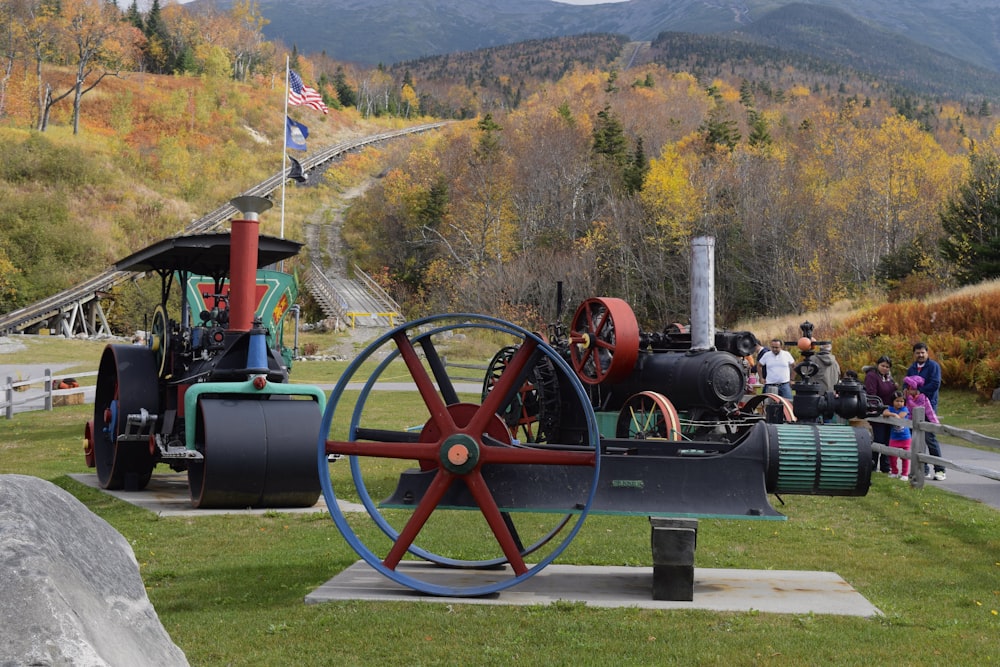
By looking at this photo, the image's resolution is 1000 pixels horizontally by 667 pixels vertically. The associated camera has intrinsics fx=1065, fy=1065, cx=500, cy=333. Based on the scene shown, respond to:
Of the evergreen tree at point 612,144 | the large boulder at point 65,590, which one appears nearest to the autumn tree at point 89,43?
the evergreen tree at point 612,144

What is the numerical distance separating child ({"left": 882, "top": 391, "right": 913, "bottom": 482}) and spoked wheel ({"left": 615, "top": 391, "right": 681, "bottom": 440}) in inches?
157

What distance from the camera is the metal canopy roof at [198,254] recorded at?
11.8m

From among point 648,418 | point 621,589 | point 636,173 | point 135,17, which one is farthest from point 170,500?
point 135,17

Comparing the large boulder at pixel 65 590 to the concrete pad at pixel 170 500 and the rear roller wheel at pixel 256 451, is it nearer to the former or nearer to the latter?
the rear roller wheel at pixel 256 451

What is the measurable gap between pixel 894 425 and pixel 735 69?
145m

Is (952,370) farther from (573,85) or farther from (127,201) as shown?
(573,85)

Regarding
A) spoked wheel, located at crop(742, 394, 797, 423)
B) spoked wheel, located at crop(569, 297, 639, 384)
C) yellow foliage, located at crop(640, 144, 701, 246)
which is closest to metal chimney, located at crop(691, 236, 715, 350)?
spoked wheel, located at crop(569, 297, 639, 384)

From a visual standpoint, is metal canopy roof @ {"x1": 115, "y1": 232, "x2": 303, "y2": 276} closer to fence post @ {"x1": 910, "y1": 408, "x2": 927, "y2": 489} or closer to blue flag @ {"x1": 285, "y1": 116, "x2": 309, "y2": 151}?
fence post @ {"x1": 910, "y1": 408, "x2": 927, "y2": 489}

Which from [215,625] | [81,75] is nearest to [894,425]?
[215,625]

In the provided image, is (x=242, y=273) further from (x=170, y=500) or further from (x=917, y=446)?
(x=917, y=446)

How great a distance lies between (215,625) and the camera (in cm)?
648

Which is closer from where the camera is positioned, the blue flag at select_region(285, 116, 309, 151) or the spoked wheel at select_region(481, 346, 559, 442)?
the spoked wheel at select_region(481, 346, 559, 442)

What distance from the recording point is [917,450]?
13305 millimetres

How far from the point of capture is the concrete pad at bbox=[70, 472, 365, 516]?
10.9 meters
